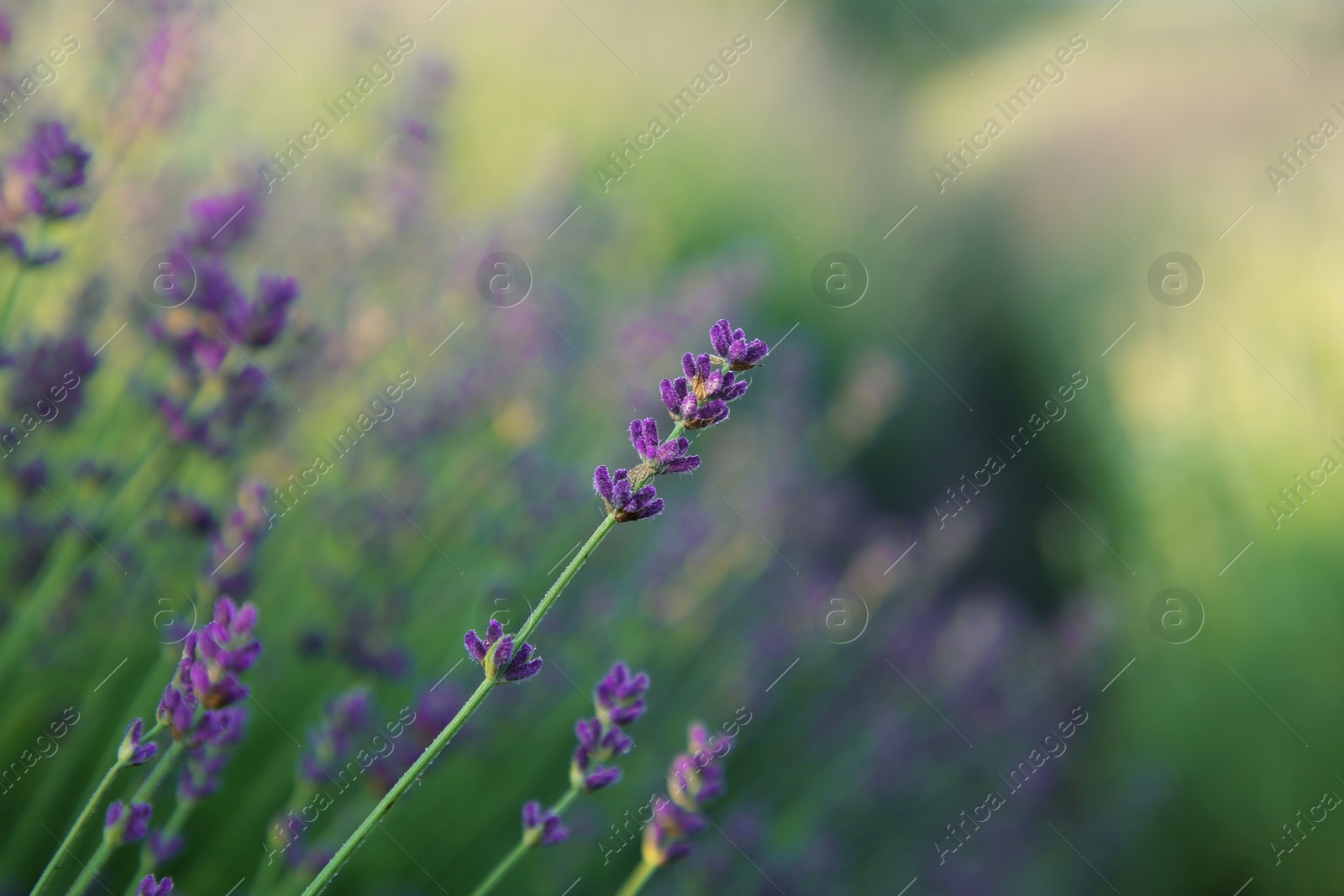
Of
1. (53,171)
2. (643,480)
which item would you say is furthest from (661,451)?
(53,171)

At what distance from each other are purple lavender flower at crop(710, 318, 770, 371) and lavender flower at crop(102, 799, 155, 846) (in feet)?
2.23

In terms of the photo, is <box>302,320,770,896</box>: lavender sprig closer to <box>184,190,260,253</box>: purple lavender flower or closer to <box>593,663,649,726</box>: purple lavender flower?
<box>593,663,649,726</box>: purple lavender flower

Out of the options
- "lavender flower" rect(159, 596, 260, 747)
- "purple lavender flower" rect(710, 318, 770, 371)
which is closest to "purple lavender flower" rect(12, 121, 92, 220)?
"lavender flower" rect(159, 596, 260, 747)

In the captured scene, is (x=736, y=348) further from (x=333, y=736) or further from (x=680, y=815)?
(x=333, y=736)

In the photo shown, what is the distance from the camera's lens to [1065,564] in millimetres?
5176

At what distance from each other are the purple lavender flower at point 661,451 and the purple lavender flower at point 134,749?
51cm

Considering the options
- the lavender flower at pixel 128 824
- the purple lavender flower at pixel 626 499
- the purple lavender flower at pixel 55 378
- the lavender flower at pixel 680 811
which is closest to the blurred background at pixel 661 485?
the purple lavender flower at pixel 55 378

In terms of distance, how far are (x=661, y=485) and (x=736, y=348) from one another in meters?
2.45

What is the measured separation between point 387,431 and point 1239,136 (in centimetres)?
477

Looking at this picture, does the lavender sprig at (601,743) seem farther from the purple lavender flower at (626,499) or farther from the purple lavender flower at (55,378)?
the purple lavender flower at (55,378)

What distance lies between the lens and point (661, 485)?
3.28 m

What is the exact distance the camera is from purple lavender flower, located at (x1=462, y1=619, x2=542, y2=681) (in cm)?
79

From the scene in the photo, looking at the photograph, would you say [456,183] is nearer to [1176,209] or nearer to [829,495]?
[829,495]

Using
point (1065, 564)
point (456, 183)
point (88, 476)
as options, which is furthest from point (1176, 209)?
point (88, 476)
